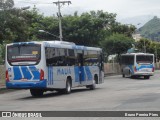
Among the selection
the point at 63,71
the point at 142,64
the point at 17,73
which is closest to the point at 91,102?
the point at 17,73

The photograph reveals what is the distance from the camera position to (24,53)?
995 inches

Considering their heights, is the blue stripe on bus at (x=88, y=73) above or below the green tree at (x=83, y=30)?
below

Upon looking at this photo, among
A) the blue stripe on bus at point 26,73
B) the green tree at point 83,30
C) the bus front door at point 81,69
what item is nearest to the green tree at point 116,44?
the green tree at point 83,30

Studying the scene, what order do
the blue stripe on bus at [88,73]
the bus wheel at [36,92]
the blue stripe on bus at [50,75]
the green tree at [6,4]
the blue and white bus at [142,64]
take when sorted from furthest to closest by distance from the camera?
the blue and white bus at [142,64]
the green tree at [6,4]
the blue stripe on bus at [88,73]
the bus wheel at [36,92]
the blue stripe on bus at [50,75]

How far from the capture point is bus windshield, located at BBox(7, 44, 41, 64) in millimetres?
25109

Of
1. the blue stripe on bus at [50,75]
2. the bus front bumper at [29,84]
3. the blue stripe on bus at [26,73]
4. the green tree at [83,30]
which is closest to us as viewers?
the bus front bumper at [29,84]

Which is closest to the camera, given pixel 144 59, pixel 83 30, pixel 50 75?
pixel 50 75

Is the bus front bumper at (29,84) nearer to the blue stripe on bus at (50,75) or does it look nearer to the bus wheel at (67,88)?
the blue stripe on bus at (50,75)

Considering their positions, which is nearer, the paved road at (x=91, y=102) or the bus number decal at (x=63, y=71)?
the paved road at (x=91, y=102)

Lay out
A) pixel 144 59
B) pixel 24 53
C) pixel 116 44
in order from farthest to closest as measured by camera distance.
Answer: pixel 116 44 → pixel 144 59 → pixel 24 53

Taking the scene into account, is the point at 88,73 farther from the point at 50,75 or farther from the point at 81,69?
the point at 50,75

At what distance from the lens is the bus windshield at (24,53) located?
82.4 feet

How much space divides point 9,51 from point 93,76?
8560mm

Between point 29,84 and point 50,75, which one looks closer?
point 29,84
